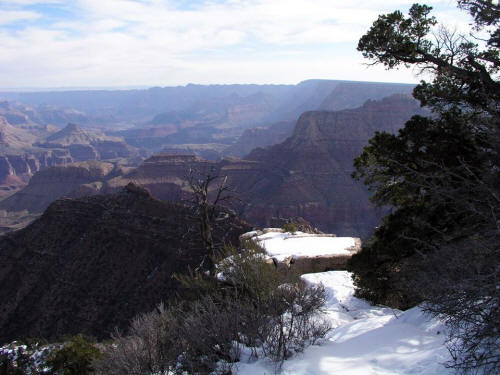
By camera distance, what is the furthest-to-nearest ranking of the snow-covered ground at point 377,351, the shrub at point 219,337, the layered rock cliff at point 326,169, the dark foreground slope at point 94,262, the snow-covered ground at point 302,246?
the layered rock cliff at point 326,169 < the dark foreground slope at point 94,262 < the snow-covered ground at point 302,246 < the shrub at point 219,337 < the snow-covered ground at point 377,351

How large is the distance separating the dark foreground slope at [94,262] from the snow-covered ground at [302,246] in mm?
8597

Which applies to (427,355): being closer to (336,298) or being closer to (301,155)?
(336,298)

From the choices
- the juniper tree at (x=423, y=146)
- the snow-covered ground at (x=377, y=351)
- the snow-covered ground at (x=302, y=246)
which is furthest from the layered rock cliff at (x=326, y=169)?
the snow-covered ground at (x=377, y=351)

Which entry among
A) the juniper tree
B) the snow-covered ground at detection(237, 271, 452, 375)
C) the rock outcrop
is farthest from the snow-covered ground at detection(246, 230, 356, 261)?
the rock outcrop

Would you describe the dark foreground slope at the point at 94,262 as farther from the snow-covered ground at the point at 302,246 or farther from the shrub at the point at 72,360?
the shrub at the point at 72,360

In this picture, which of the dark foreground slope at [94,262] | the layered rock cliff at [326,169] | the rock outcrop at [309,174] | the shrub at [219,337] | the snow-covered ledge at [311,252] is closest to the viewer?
the shrub at [219,337]

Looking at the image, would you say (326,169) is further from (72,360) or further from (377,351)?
(377,351)

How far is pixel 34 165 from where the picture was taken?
198 metres

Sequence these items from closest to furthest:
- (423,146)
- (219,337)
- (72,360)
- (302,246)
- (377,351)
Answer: (377,351) → (219,337) → (423,146) → (72,360) → (302,246)

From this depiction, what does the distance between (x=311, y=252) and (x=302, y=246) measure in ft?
3.88

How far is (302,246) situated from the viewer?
17750mm

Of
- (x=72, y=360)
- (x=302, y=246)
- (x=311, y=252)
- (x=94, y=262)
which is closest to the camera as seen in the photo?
(x=72, y=360)

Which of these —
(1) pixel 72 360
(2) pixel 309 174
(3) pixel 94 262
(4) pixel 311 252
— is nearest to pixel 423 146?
(4) pixel 311 252

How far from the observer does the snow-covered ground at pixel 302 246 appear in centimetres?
1633
